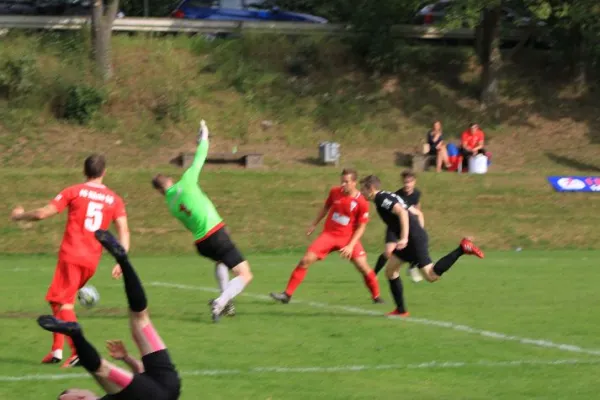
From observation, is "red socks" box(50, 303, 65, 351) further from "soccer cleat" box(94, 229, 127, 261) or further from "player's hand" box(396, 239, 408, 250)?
"player's hand" box(396, 239, 408, 250)

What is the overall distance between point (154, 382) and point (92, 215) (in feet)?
13.2

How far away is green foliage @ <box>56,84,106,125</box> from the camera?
32.4 meters

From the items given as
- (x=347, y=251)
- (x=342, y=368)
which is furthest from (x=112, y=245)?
(x=347, y=251)

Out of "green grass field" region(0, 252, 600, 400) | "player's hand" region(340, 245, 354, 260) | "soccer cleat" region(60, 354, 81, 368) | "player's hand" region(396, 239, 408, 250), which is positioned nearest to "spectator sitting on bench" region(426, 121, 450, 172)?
"green grass field" region(0, 252, 600, 400)

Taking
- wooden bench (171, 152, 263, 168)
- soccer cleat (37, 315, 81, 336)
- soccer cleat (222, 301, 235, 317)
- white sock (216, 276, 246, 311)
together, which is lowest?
wooden bench (171, 152, 263, 168)

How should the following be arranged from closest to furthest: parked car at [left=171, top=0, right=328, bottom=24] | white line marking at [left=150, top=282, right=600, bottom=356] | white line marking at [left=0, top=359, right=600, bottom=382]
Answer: white line marking at [left=0, top=359, right=600, bottom=382] → white line marking at [left=150, top=282, right=600, bottom=356] → parked car at [left=171, top=0, right=328, bottom=24]

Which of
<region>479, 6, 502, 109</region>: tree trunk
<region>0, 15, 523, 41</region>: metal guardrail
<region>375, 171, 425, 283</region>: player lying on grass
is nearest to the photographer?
<region>375, 171, 425, 283</region>: player lying on grass

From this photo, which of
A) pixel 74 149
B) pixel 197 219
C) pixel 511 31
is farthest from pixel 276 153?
pixel 197 219

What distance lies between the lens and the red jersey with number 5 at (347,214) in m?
15.0

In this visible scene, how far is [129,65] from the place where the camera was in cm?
3475

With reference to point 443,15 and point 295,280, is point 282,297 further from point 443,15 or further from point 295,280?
point 443,15

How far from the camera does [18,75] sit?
107 ft

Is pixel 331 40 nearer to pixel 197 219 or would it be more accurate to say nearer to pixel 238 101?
pixel 238 101

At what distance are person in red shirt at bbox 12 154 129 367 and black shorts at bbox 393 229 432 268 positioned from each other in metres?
4.55
